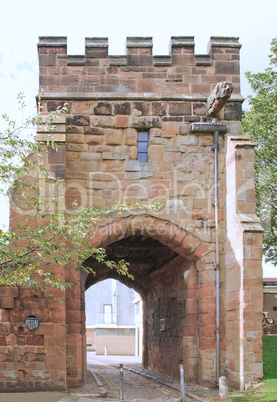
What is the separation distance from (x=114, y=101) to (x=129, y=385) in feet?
23.6

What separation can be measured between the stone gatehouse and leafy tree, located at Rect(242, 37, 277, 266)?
280 inches

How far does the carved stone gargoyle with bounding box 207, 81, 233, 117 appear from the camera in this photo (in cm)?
1130

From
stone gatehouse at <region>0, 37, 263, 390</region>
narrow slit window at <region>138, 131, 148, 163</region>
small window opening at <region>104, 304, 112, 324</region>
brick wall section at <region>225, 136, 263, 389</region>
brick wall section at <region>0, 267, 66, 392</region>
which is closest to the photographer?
brick wall section at <region>0, 267, 66, 392</region>

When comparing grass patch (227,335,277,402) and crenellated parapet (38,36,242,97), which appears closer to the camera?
grass patch (227,335,277,402)

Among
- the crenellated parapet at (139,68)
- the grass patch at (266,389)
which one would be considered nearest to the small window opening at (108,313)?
the grass patch at (266,389)

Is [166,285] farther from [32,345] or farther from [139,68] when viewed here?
[139,68]

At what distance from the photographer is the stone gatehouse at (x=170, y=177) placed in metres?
10.7

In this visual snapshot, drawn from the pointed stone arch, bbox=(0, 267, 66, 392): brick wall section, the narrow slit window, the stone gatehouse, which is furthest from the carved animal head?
bbox=(0, 267, 66, 392): brick wall section

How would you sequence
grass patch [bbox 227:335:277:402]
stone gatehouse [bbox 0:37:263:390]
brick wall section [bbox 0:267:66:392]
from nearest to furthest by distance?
grass patch [bbox 227:335:277:402] → brick wall section [bbox 0:267:66:392] → stone gatehouse [bbox 0:37:263:390]

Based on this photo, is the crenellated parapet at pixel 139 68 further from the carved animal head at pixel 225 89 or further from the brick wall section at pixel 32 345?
the brick wall section at pixel 32 345

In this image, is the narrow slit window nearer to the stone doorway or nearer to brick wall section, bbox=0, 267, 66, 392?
the stone doorway

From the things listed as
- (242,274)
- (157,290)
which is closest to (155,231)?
(242,274)

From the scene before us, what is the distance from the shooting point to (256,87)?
65.2 feet

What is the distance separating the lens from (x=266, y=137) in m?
19.3
